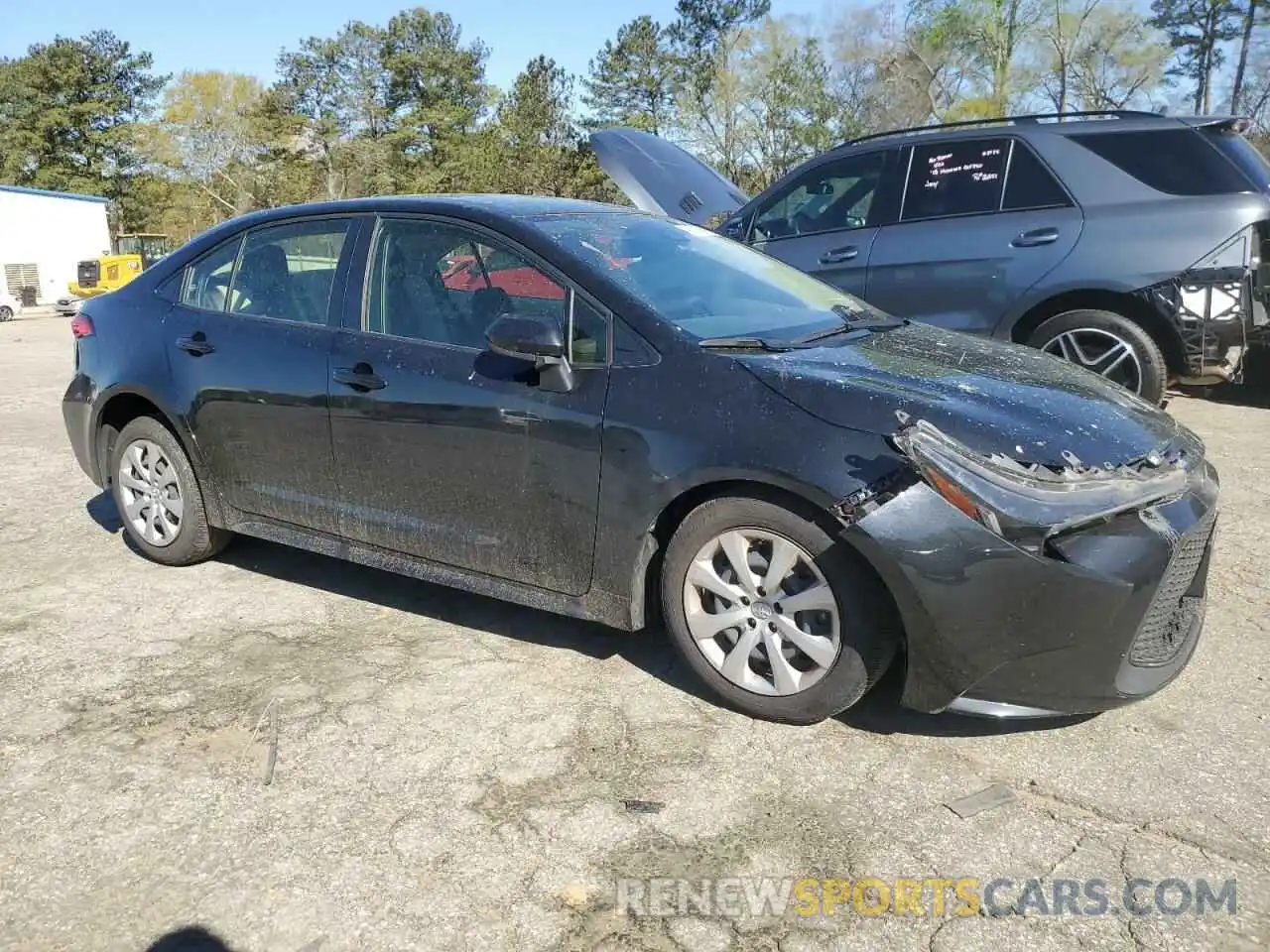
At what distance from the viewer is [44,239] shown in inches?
1310

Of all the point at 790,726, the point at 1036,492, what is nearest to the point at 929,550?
the point at 1036,492

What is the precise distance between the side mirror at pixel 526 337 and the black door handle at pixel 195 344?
161 cm

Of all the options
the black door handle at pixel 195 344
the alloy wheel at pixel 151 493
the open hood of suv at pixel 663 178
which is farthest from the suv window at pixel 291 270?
→ the open hood of suv at pixel 663 178

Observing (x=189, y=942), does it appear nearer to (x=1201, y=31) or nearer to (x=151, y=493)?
(x=151, y=493)

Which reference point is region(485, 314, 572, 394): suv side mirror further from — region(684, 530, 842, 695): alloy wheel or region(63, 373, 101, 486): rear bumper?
region(63, 373, 101, 486): rear bumper

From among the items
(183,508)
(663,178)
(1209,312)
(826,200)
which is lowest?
(183,508)

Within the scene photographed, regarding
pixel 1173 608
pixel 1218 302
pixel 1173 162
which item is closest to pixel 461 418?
pixel 1173 608

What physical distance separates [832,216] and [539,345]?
172 inches

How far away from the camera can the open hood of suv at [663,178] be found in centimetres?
872

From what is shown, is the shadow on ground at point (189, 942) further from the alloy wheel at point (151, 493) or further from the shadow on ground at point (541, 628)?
the alloy wheel at point (151, 493)

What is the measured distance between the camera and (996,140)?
6391 millimetres

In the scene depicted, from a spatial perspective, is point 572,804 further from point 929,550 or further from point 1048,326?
point 1048,326

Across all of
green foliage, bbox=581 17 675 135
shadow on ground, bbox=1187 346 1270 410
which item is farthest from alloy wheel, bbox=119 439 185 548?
green foliage, bbox=581 17 675 135

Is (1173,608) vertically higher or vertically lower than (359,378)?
lower
